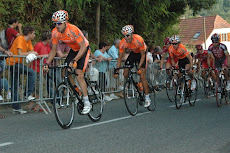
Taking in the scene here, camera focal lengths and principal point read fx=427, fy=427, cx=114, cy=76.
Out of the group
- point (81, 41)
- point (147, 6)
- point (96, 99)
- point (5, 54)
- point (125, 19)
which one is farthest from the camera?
point (125, 19)

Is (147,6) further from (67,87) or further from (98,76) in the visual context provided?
(67,87)

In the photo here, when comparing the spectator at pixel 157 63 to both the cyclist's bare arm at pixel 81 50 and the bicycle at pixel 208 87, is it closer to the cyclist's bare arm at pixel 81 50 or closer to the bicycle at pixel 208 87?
the bicycle at pixel 208 87

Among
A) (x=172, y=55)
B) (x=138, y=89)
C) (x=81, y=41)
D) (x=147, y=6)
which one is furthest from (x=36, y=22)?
(x=81, y=41)

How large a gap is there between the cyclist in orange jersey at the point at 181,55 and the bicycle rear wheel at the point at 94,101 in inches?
141

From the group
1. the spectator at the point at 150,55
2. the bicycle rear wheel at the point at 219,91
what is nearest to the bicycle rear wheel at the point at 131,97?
the bicycle rear wheel at the point at 219,91

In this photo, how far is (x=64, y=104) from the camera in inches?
311

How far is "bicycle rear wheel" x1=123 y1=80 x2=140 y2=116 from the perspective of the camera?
385 inches

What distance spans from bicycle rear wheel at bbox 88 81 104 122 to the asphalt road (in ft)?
0.69

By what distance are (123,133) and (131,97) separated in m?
2.84

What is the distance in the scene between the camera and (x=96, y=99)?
29.0 ft

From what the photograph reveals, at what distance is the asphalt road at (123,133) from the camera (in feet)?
19.6

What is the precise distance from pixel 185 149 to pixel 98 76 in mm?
6934

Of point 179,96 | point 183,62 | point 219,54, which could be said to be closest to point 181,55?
point 183,62

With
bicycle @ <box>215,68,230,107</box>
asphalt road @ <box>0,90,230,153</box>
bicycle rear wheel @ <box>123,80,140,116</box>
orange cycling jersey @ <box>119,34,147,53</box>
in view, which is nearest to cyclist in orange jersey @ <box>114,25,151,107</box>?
orange cycling jersey @ <box>119,34,147,53</box>
